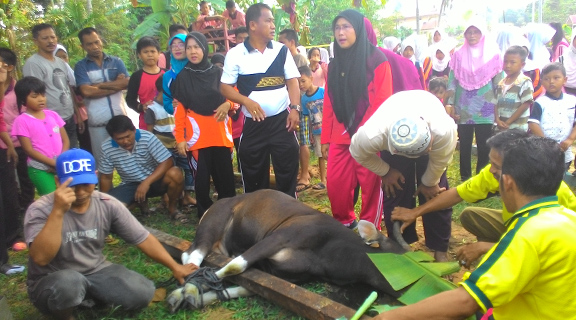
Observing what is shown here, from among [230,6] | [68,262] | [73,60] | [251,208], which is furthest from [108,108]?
[73,60]

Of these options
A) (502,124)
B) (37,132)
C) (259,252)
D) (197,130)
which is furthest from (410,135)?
(37,132)

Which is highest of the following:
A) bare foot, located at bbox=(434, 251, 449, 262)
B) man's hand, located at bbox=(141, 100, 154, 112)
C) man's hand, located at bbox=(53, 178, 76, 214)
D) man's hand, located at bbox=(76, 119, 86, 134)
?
man's hand, located at bbox=(141, 100, 154, 112)

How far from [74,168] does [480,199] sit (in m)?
2.79

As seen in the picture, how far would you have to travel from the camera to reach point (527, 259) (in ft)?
6.35

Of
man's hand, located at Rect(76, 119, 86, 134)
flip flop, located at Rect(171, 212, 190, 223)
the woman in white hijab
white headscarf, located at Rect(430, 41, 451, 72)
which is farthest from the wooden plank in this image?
white headscarf, located at Rect(430, 41, 451, 72)

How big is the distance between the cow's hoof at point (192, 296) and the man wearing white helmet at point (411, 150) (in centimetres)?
160

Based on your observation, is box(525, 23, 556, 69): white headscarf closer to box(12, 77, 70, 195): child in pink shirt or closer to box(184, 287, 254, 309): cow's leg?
box(184, 287, 254, 309): cow's leg

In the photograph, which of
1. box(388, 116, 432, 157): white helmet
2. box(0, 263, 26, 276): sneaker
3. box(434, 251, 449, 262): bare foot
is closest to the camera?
Result: box(388, 116, 432, 157): white helmet

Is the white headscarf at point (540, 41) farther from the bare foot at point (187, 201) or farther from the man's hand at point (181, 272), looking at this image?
the man's hand at point (181, 272)

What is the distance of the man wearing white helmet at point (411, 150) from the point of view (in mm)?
3145

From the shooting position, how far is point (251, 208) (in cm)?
427

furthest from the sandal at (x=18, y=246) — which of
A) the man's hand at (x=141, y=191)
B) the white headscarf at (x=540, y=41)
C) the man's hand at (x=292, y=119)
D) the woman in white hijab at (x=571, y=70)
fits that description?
the white headscarf at (x=540, y=41)

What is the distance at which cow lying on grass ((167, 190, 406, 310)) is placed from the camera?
3480mm

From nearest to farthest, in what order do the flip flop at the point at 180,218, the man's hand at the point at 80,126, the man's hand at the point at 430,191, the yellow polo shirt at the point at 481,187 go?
1. the yellow polo shirt at the point at 481,187
2. the man's hand at the point at 430,191
3. the flip flop at the point at 180,218
4. the man's hand at the point at 80,126
